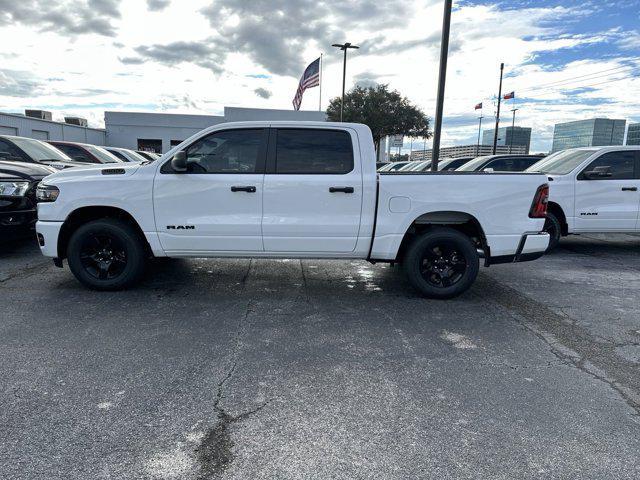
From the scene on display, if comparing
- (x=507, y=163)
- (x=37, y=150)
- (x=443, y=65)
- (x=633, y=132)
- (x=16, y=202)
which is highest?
(x=633, y=132)

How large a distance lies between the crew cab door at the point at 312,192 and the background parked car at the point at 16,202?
4.16 meters

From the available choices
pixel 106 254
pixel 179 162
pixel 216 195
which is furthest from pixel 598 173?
pixel 106 254

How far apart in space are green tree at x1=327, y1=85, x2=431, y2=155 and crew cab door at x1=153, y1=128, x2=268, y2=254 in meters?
33.3

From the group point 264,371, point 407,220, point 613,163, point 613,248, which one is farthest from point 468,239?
point 613,248

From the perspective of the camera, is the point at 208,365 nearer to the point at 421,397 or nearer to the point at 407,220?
the point at 421,397

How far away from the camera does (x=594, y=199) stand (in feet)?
26.0

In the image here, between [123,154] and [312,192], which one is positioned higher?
[123,154]

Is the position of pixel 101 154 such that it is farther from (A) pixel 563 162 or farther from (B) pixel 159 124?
(B) pixel 159 124

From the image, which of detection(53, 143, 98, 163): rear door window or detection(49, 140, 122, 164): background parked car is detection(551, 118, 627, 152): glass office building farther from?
detection(53, 143, 98, 163): rear door window

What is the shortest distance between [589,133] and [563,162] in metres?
52.4

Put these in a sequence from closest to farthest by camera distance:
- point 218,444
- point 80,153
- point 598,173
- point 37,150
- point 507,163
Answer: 1. point 218,444
2. point 598,173
3. point 37,150
4. point 507,163
5. point 80,153

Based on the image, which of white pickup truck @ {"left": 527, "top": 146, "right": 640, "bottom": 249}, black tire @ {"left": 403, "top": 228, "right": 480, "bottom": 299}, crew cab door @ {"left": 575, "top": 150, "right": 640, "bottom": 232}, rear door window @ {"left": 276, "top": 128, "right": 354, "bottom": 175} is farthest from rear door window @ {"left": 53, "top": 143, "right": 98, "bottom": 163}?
crew cab door @ {"left": 575, "top": 150, "right": 640, "bottom": 232}

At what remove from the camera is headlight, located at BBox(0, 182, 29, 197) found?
6645 mm

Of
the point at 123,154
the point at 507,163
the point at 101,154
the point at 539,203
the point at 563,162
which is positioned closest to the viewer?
the point at 539,203
